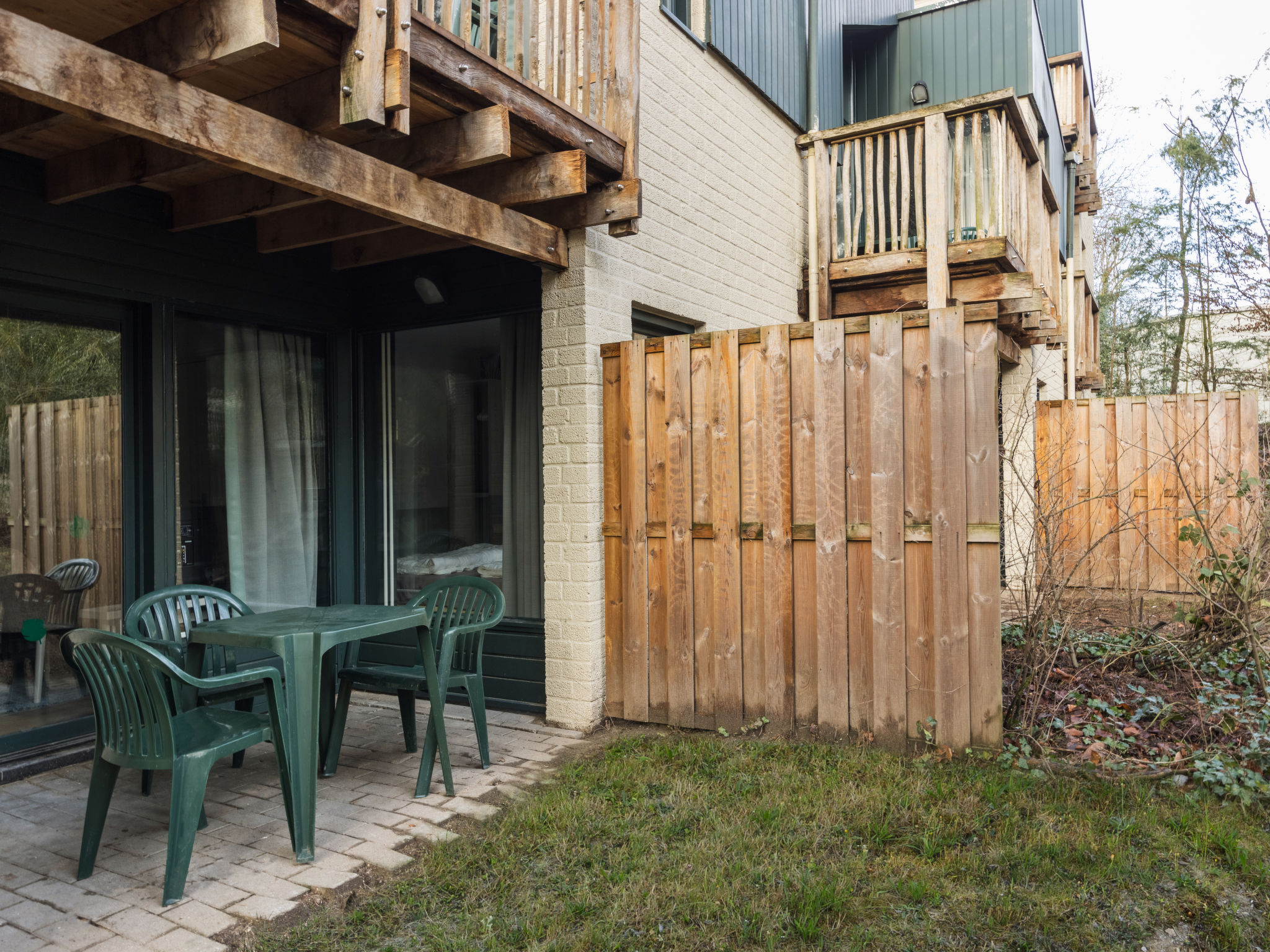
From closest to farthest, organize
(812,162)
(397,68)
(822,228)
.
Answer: (397,68) < (822,228) < (812,162)

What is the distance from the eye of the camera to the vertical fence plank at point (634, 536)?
15.0 ft

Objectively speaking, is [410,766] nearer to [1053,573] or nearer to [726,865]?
[726,865]

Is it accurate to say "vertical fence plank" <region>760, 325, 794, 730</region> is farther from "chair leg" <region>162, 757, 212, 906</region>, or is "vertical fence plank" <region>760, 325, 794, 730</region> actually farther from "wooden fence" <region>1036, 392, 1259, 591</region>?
"wooden fence" <region>1036, 392, 1259, 591</region>

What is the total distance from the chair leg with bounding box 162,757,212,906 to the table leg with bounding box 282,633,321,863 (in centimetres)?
33

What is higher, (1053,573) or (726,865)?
(1053,573)

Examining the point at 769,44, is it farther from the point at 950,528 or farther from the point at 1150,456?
the point at 1150,456

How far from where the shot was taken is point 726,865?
286 centimetres

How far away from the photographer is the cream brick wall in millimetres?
4621

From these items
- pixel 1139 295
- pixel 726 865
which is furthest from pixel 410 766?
pixel 1139 295

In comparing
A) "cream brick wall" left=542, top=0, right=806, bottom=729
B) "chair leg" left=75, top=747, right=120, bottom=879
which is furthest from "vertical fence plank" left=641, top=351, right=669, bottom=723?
"chair leg" left=75, top=747, right=120, bottom=879

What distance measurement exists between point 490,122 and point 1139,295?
1840 cm

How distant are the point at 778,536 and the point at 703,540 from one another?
40cm

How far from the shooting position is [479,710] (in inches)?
154

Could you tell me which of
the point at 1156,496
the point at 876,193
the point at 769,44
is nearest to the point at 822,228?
the point at 876,193
